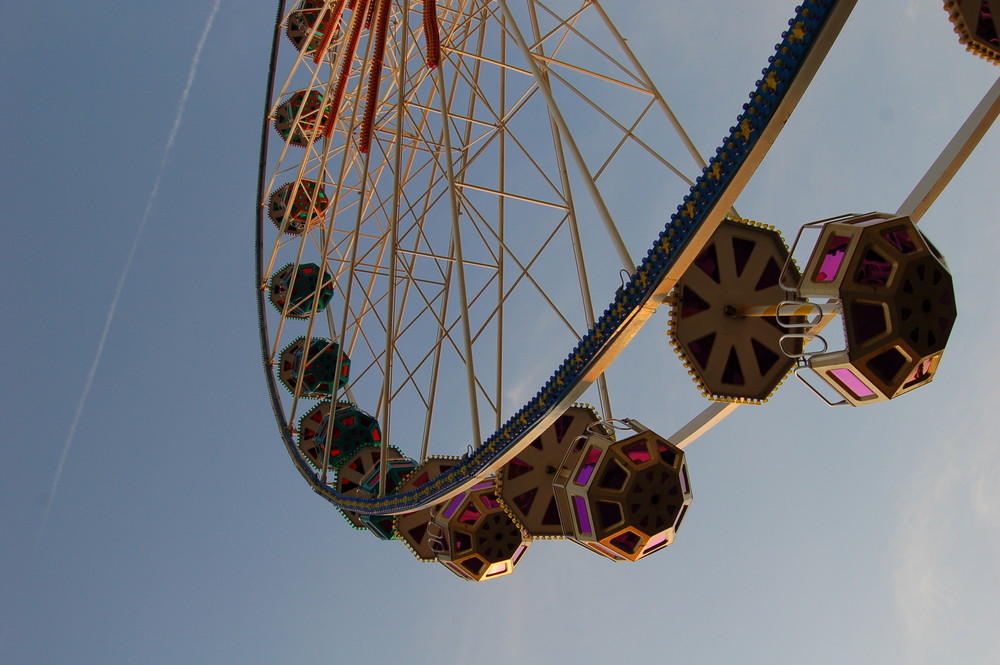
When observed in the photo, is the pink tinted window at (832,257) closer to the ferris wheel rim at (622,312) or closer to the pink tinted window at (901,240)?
the pink tinted window at (901,240)

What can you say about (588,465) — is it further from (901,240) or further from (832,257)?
(901,240)

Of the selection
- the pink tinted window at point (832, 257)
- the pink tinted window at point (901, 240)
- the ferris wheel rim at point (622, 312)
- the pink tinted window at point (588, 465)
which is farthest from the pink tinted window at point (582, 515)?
the pink tinted window at point (901, 240)

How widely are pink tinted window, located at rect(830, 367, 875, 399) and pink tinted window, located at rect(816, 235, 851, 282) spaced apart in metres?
0.91

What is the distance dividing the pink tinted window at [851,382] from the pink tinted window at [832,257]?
91 cm

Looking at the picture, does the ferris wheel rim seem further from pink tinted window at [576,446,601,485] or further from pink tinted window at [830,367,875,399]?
pink tinted window at [830,367,875,399]

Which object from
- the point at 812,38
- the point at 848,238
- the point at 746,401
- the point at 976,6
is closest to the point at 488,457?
the point at 746,401

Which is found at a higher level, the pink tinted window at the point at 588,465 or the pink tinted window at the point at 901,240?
the pink tinted window at the point at 901,240

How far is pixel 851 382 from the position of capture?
695 cm

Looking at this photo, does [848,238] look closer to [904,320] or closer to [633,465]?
[904,320]

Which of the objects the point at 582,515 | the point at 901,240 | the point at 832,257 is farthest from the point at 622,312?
the point at 582,515

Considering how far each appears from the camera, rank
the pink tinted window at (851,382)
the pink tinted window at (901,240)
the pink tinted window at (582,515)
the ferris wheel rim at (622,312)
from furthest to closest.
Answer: the pink tinted window at (582,515), the pink tinted window at (851,382), the pink tinted window at (901,240), the ferris wheel rim at (622,312)

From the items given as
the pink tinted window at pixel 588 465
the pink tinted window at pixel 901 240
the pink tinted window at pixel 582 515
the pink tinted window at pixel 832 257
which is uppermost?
the pink tinted window at pixel 901 240

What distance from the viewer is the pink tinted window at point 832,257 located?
6703 mm

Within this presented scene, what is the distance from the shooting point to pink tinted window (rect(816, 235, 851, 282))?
6703mm
